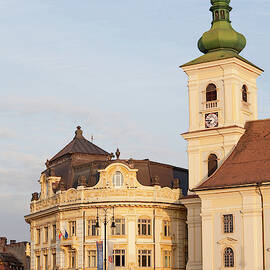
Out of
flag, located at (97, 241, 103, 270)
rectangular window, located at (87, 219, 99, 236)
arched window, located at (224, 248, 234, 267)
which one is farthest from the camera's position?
rectangular window, located at (87, 219, 99, 236)

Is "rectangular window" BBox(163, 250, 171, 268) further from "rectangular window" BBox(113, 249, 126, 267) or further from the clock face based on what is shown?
the clock face

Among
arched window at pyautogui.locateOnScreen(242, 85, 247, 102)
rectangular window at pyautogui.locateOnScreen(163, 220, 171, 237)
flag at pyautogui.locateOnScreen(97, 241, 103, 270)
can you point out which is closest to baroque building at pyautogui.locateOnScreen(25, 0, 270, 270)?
arched window at pyautogui.locateOnScreen(242, 85, 247, 102)

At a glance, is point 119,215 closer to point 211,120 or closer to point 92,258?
point 92,258

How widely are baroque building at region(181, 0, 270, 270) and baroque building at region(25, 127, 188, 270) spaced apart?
5.51 meters

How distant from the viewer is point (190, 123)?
72.2 meters

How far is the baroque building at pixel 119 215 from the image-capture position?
74750 mm

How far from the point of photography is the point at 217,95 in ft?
234

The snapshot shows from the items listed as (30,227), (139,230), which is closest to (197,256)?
(139,230)

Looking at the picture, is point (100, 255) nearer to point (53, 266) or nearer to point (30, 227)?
point (53, 266)

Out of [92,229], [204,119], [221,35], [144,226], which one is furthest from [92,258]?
[221,35]

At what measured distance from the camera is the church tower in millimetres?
70250

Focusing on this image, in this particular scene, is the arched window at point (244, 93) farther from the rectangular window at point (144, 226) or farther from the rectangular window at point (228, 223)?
the rectangular window at point (144, 226)

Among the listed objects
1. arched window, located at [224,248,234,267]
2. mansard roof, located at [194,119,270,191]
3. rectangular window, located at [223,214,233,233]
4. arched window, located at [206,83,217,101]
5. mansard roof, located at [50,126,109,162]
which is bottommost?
arched window, located at [224,248,234,267]

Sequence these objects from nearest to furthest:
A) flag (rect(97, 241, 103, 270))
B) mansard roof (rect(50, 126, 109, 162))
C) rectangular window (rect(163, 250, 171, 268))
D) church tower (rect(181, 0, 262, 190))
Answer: flag (rect(97, 241, 103, 270)) → church tower (rect(181, 0, 262, 190)) → rectangular window (rect(163, 250, 171, 268)) → mansard roof (rect(50, 126, 109, 162))
